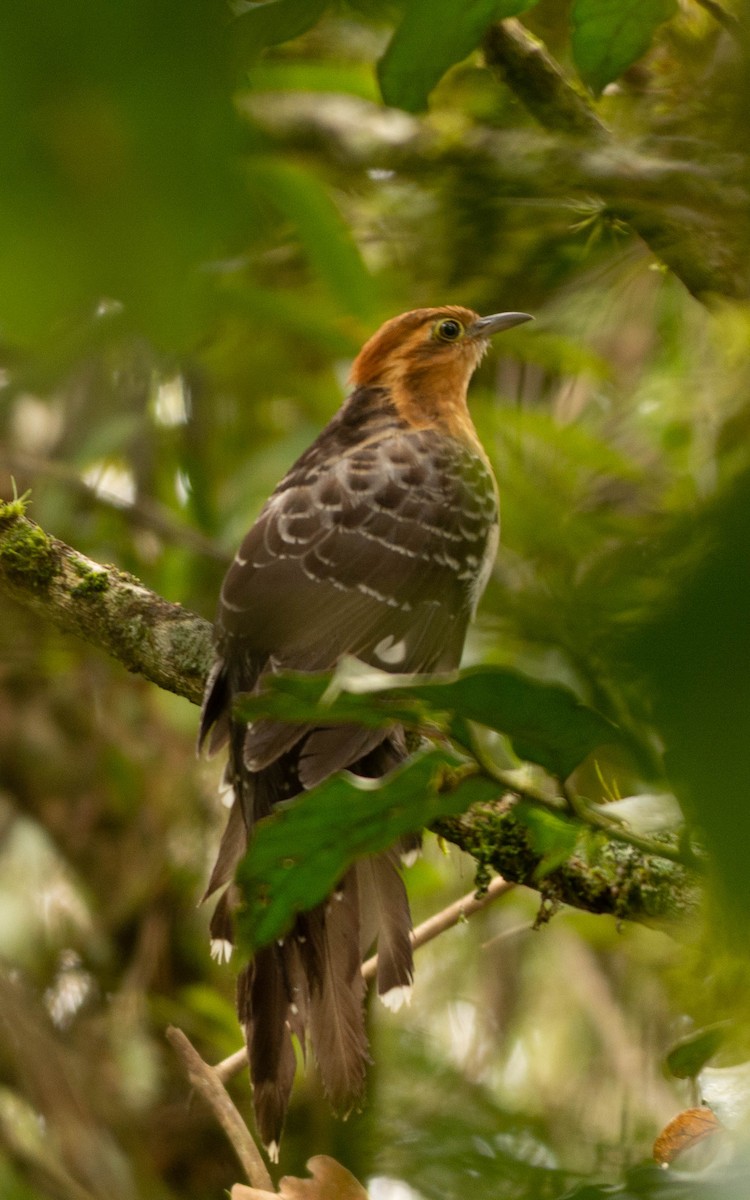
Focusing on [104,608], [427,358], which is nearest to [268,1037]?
[104,608]

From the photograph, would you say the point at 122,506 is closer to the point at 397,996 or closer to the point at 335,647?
the point at 335,647

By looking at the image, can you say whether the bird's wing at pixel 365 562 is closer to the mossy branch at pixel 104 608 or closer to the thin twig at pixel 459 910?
A: the mossy branch at pixel 104 608

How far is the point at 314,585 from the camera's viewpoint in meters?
2.66

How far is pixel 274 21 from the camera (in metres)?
0.49

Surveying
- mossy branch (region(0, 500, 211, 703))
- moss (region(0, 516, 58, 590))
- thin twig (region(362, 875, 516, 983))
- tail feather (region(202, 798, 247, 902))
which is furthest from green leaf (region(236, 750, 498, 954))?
moss (region(0, 516, 58, 590))

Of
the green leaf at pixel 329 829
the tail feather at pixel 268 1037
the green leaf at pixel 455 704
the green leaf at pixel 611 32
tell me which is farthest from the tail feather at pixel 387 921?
the green leaf at pixel 611 32

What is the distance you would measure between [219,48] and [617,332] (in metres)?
3.84

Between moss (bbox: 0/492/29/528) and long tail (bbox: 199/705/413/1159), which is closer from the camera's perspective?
long tail (bbox: 199/705/413/1159)

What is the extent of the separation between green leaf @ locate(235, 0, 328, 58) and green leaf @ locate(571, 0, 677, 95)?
0.94ft

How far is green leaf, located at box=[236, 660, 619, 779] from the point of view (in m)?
0.80

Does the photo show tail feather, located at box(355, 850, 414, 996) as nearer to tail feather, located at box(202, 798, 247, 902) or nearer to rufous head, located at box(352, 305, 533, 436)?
tail feather, located at box(202, 798, 247, 902)

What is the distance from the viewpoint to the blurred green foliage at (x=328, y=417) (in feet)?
0.88

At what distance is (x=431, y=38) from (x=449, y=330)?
306 cm

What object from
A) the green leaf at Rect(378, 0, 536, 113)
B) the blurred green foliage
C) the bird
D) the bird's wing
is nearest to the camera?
the blurred green foliage
